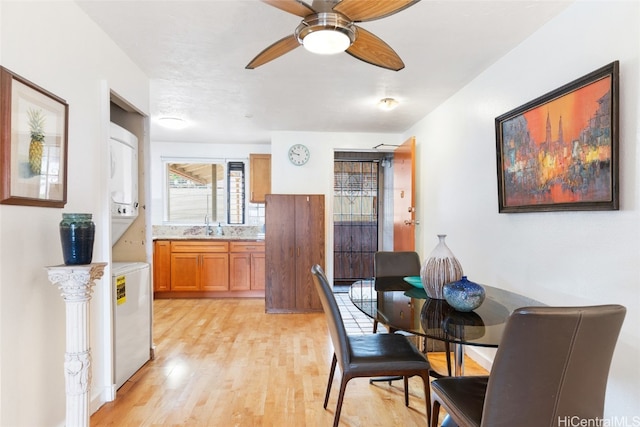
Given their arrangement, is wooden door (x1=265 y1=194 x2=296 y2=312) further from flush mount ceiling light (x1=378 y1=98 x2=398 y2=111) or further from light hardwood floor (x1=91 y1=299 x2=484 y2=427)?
flush mount ceiling light (x1=378 y1=98 x2=398 y2=111)

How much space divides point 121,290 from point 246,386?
3.45ft

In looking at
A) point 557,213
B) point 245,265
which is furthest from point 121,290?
point 557,213

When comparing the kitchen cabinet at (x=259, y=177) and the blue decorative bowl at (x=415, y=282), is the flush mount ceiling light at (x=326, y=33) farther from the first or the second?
the kitchen cabinet at (x=259, y=177)

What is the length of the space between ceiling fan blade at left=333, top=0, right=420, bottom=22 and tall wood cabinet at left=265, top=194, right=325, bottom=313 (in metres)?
2.69

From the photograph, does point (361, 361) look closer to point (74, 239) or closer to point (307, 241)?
point (74, 239)

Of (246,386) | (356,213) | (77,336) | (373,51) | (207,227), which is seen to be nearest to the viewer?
(77,336)

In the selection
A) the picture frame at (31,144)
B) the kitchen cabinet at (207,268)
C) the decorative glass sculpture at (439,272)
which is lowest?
the kitchen cabinet at (207,268)

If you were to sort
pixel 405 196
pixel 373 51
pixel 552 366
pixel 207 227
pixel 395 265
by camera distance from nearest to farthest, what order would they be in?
pixel 552 366, pixel 373 51, pixel 395 265, pixel 405 196, pixel 207 227

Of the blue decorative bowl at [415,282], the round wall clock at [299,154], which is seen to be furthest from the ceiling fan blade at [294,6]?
the round wall clock at [299,154]

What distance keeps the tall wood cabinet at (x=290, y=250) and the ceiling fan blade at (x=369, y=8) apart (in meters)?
2.69

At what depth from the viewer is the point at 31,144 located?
144 cm

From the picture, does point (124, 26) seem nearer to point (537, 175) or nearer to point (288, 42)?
point (288, 42)

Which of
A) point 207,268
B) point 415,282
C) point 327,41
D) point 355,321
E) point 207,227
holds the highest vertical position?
point 327,41

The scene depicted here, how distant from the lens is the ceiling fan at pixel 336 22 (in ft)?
4.38
